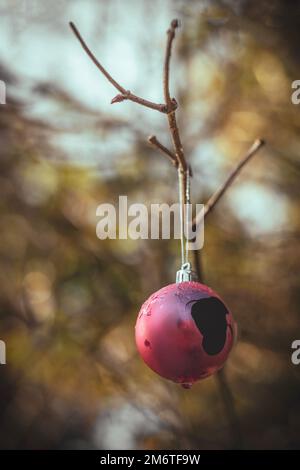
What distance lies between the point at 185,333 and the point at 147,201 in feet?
4.48

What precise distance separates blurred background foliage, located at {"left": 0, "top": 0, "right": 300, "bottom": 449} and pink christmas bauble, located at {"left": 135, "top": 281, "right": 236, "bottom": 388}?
46.8 inches

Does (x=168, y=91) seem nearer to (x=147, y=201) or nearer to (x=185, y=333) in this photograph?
(x=185, y=333)

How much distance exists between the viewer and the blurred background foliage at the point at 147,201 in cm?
206

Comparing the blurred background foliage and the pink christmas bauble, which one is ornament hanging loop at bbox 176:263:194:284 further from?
the blurred background foliage

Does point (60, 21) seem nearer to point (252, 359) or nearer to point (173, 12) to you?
point (173, 12)

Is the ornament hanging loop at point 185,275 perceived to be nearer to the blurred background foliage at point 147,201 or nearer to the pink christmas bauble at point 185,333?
the pink christmas bauble at point 185,333

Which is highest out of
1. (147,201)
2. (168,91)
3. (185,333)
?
(147,201)

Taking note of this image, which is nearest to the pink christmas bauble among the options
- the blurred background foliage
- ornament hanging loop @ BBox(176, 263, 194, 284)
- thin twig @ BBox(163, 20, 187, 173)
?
ornament hanging loop @ BBox(176, 263, 194, 284)

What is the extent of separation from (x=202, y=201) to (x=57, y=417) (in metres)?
1.15

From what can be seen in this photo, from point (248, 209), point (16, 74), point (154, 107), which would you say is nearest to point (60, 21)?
point (16, 74)

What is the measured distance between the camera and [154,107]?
2.41ft

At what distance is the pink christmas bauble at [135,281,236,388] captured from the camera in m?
0.77

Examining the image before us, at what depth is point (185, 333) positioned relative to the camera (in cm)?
77

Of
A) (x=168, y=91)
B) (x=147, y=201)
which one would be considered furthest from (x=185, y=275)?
(x=147, y=201)
